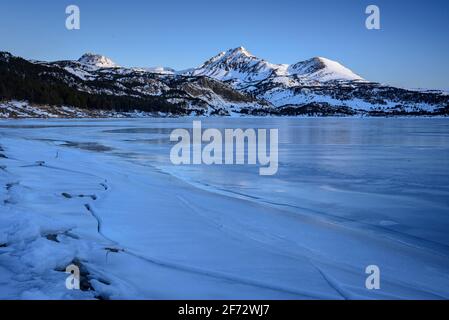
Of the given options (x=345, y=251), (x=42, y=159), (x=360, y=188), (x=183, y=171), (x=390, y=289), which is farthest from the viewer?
(x=42, y=159)

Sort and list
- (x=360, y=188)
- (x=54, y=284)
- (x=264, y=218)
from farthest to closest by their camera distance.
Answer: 1. (x=360, y=188)
2. (x=264, y=218)
3. (x=54, y=284)

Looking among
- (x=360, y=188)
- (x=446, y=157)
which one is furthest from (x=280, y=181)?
(x=446, y=157)

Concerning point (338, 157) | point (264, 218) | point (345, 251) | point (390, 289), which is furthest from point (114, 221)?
point (338, 157)

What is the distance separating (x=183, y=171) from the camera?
14.4 m

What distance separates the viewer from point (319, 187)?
11.3 m

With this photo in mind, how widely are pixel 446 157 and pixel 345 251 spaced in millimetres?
15280

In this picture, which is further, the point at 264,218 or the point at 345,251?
the point at 264,218

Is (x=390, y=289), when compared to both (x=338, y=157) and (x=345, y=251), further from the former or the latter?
(x=338, y=157)

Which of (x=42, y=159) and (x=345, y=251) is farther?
Answer: (x=42, y=159)
